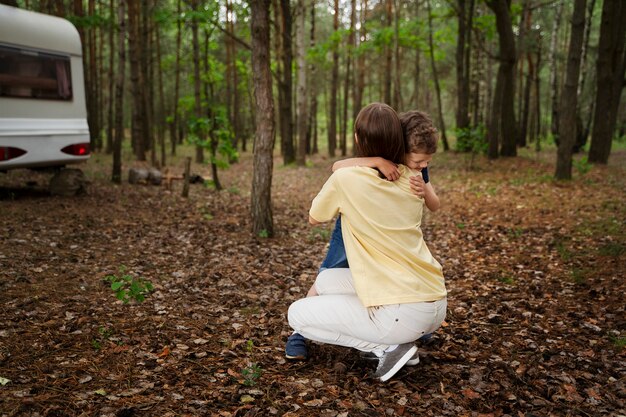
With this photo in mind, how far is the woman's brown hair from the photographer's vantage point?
288 centimetres

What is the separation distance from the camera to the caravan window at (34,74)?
8.25 meters

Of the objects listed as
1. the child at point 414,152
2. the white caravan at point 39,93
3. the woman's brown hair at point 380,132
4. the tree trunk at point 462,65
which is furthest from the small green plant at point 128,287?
the tree trunk at point 462,65

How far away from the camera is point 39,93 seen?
8.81 m

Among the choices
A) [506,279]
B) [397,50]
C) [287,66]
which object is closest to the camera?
[506,279]

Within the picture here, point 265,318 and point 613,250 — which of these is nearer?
point 265,318

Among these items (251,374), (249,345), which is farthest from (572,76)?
(251,374)

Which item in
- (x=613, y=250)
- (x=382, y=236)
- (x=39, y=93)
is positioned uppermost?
(x=39, y=93)

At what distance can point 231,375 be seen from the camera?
3.42 metres

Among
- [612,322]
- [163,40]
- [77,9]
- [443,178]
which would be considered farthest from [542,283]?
[163,40]

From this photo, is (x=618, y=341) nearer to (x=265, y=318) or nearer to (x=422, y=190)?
(x=422, y=190)

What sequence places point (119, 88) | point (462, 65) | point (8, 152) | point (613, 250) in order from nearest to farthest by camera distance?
point (613, 250), point (8, 152), point (119, 88), point (462, 65)

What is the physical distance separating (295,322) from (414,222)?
3.76 feet

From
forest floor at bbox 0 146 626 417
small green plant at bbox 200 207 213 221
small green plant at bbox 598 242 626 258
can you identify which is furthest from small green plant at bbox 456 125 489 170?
small green plant at bbox 200 207 213 221

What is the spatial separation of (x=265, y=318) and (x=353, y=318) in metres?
1.78
